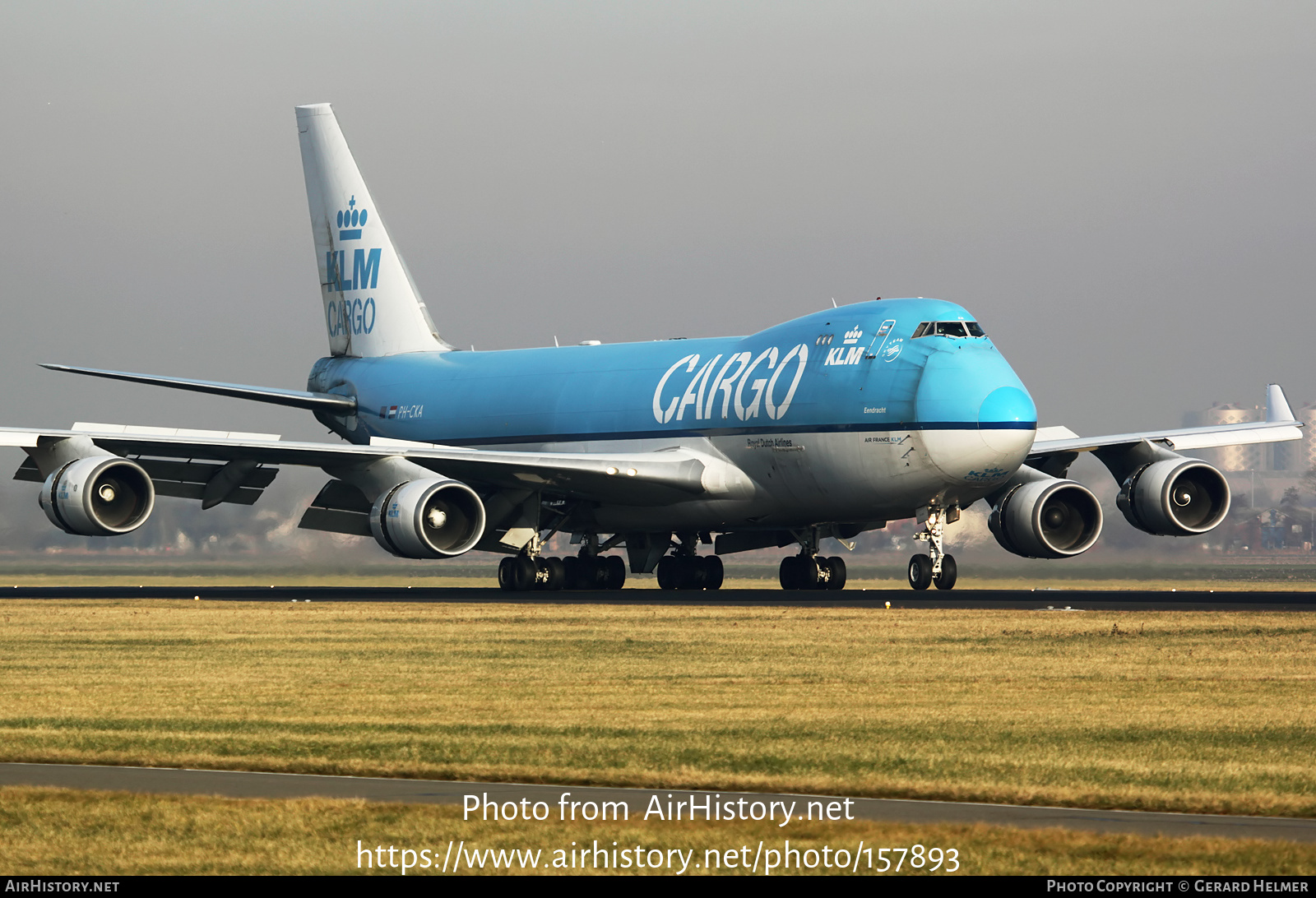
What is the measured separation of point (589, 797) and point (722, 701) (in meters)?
6.09

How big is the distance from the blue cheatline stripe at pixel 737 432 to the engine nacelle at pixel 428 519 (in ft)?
16.8

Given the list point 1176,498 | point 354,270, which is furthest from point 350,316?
Answer: point 1176,498

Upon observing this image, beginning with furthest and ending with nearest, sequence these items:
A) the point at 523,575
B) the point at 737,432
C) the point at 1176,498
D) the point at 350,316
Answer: the point at 350,316
the point at 523,575
the point at 1176,498
the point at 737,432

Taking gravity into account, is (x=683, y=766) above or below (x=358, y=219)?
below

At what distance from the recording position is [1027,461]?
42.3 metres

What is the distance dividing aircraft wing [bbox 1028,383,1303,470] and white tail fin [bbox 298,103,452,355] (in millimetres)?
17816

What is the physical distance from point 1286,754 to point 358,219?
41314 millimetres

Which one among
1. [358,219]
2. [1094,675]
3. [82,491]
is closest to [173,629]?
[82,491]

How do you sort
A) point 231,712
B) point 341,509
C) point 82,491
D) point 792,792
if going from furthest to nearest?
point 341,509, point 82,491, point 231,712, point 792,792

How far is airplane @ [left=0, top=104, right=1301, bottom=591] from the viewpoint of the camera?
36.4 metres

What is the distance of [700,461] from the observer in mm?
39938

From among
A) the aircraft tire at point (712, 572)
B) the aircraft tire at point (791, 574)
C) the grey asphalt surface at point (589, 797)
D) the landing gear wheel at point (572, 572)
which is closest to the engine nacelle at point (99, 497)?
the landing gear wheel at point (572, 572)

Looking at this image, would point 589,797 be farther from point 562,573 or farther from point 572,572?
point 572,572
